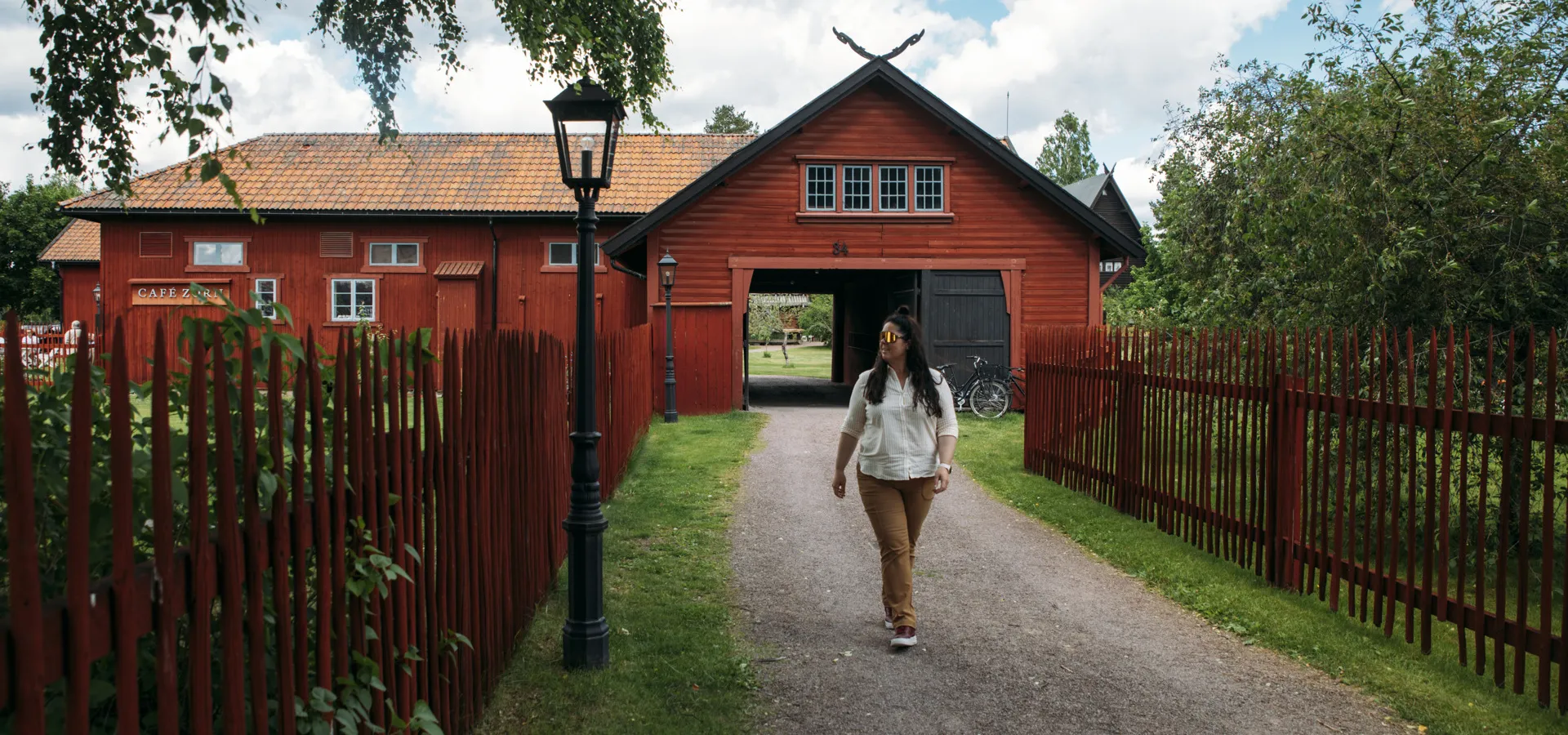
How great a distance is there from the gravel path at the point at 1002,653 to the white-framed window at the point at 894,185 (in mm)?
11992

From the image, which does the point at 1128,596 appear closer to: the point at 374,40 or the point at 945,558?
the point at 945,558

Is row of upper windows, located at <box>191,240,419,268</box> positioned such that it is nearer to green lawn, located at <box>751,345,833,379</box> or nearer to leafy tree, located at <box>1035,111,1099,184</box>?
green lawn, located at <box>751,345,833,379</box>

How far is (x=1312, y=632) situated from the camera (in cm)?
592

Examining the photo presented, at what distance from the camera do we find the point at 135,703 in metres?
2.01

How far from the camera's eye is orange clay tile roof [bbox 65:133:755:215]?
24672 millimetres

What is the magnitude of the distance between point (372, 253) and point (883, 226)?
1208cm

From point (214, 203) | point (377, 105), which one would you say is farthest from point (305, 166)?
point (377, 105)

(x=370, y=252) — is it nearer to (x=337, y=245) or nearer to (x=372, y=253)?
(x=372, y=253)

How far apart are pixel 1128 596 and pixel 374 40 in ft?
24.4

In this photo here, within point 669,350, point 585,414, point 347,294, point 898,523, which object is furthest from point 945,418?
point 347,294

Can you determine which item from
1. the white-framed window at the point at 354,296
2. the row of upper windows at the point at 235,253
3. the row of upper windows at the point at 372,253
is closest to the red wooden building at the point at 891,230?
the row of upper windows at the point at 372,253

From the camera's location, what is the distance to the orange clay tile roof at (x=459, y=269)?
24297 millimetres

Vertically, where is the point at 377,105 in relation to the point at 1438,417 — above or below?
above

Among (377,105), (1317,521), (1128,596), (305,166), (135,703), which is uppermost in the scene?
(305,166)
